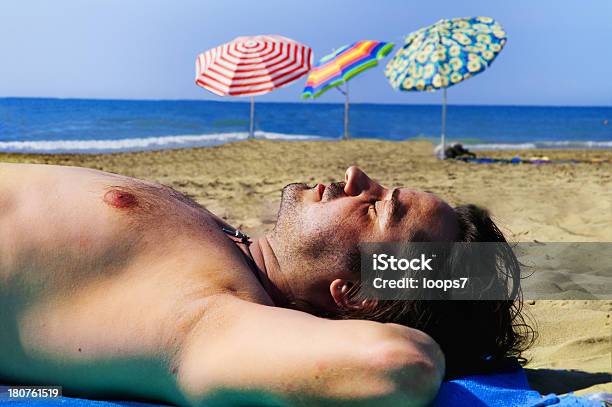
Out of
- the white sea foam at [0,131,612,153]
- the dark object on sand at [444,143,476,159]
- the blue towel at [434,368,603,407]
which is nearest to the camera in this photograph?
the blue towel at [434,368,603,407]

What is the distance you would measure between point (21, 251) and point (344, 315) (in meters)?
1.05

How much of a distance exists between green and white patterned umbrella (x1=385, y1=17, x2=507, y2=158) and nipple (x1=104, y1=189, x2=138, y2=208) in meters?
9.77

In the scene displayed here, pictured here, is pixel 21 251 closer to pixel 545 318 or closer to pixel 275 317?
pixel 275 317

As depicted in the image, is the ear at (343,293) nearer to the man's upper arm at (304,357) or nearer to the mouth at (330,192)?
the mouth at (330,192)

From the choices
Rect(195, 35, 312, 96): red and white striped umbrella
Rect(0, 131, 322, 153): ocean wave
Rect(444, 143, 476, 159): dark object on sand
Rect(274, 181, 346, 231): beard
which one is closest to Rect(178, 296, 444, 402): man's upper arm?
Rect(274, 181, 346, 231): beard

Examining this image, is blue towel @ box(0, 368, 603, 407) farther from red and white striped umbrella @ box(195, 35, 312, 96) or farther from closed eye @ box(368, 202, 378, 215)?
red and white striped umbrella @ box(195, 35, 312, 96)

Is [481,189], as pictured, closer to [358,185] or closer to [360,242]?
[358,185]

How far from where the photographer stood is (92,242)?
186 cm

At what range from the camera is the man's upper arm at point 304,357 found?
4.75 feet

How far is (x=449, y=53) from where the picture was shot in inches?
451

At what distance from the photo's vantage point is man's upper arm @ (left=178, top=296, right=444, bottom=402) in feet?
Result: 4.75

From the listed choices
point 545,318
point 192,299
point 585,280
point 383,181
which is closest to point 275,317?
point 192,299

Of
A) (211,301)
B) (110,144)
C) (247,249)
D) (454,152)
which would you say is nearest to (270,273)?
(247,249)

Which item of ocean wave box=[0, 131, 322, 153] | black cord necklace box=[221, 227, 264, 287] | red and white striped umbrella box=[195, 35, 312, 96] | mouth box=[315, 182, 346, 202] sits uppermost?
red and white striped umbrella box=[195, 35, 312, 96]
